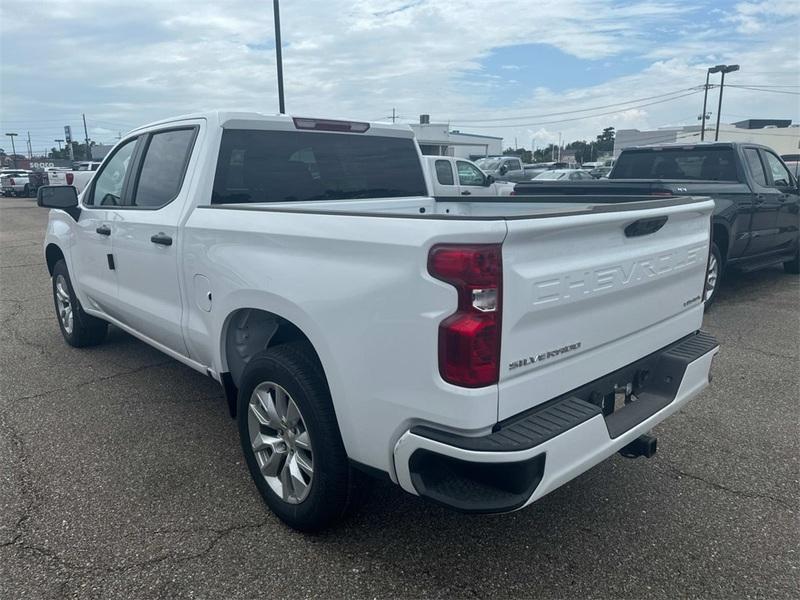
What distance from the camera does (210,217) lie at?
3348mm

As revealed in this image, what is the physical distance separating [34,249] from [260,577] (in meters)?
13.1

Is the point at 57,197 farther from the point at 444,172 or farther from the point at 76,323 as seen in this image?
the point at 444,172

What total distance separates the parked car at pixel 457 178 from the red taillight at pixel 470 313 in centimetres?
1040

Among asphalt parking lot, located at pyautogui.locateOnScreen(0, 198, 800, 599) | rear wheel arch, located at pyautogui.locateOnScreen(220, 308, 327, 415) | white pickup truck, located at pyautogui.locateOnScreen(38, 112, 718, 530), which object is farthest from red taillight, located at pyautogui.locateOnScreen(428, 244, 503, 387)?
rear wheel arch, located at pyautogui.locateOnScreen(220, 308, 327, 415)

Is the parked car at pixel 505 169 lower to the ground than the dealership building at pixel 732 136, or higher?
lower

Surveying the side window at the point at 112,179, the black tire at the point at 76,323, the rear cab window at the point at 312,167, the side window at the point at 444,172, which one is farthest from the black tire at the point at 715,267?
the side window at the point at 444,172

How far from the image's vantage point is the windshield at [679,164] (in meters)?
7.65

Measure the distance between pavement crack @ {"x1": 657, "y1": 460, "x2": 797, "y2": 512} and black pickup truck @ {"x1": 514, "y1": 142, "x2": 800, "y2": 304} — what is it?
10.4 feet

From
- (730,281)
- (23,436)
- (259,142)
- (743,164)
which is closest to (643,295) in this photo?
(259,142)

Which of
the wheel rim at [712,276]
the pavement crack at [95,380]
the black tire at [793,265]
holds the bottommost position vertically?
the pavement crack at [95,380]

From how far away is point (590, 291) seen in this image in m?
2.45

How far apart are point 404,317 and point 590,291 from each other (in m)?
0.74

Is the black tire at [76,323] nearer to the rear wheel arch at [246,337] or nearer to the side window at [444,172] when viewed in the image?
the rear wheel arch at [246,337]

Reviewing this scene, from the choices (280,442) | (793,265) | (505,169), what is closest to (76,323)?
(280,442)
